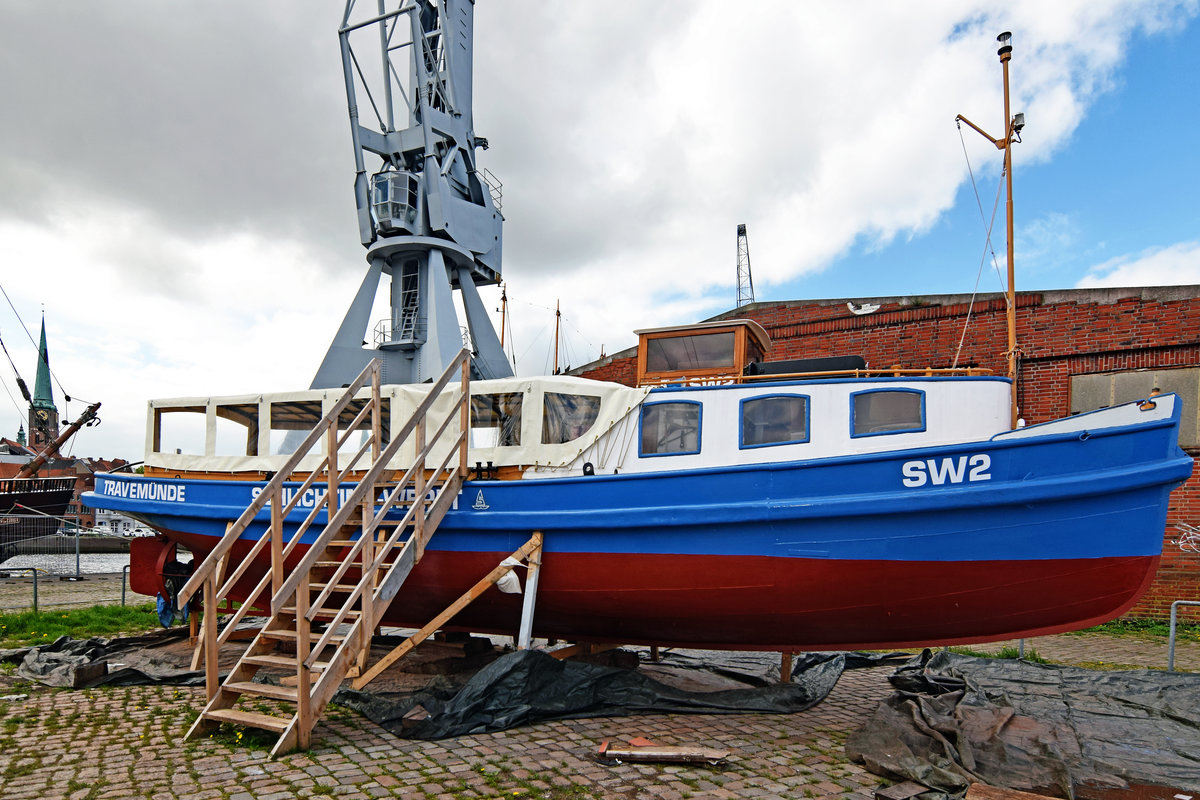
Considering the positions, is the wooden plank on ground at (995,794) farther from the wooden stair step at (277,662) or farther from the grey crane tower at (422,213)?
the grey crane tower at (422,213)

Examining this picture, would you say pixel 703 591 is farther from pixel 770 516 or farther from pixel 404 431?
pixel 404 431

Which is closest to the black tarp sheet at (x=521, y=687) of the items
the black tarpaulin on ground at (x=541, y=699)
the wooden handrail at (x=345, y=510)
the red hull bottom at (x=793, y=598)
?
the black tarpaulin on ground at (x=541, y=699)

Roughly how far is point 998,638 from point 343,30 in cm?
1877

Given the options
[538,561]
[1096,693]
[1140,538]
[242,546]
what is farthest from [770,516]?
[242,546]

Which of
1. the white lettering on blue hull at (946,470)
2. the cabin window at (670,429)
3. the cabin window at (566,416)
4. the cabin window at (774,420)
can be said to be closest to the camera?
the white lettering on blue hull at (946,470)

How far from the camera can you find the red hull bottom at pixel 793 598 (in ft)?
20.7

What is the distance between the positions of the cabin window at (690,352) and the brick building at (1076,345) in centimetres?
573

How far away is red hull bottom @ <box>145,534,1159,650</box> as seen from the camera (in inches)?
249

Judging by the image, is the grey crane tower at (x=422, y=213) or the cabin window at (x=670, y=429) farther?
the grey crane tower at (x=422, y=213)

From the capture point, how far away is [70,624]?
10844 millimetres

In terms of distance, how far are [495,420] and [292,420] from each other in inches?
117

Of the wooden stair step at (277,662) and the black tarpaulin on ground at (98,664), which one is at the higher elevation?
the wooden stair step at (277,662)

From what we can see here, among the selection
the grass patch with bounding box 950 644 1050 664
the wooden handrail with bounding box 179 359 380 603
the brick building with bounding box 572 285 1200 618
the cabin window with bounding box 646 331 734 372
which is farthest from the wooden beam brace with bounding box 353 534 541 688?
the brick building with bounding box 572 285 1200 618

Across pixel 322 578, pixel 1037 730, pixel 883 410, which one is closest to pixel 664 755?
pixel 1037 730
